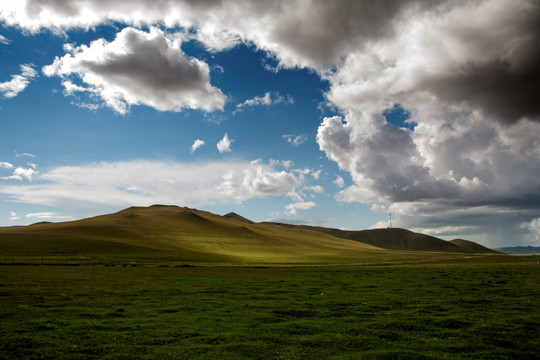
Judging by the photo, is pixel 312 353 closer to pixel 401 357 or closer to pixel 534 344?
pixel 401 357

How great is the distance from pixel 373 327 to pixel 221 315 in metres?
10.2

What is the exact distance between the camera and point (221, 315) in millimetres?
23688

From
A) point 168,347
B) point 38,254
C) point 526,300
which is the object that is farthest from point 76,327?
point 38,254

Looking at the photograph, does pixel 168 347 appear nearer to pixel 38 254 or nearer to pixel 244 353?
pixel 244 353

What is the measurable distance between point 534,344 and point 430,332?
4.61m

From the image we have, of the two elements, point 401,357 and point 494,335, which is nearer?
point 401,357

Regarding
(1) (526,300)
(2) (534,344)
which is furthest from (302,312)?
(1) (526,300)

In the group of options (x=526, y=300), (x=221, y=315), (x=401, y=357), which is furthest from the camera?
(x=526, y=300)

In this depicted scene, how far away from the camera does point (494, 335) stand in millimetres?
17906

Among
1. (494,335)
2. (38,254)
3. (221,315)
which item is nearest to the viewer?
(494,335)

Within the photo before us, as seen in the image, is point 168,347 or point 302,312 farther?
point 302,312

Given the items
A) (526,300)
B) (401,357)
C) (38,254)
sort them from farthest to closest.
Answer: (38,254) → (526,300) → (401,357)

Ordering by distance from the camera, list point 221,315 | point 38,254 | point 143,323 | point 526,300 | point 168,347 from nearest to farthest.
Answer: point 168,347
point 143,323
point 221,315
point 526,300
point 38,254

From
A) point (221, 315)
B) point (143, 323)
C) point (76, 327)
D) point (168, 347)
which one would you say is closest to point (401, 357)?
point (168, 347)
